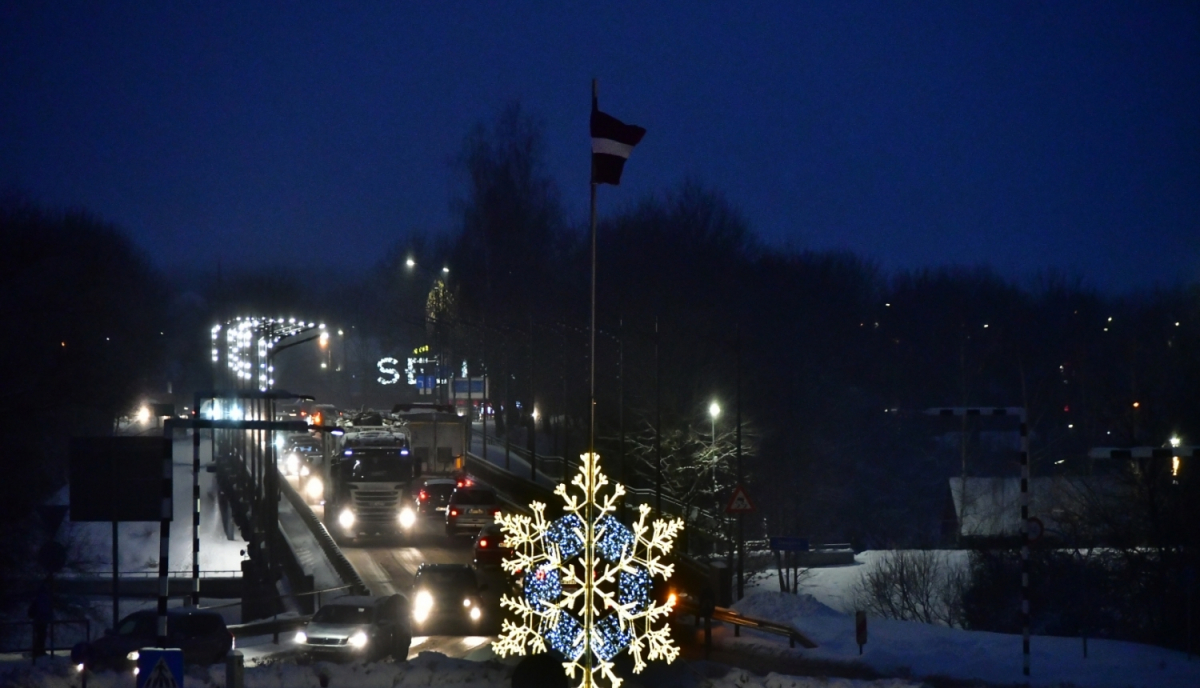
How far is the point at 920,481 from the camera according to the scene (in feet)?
221

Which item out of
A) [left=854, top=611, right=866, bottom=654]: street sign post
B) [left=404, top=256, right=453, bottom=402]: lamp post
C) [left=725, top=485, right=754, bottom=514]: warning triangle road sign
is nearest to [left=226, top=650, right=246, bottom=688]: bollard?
[left=854, top=611, right=866, bottom=654]: street sign post

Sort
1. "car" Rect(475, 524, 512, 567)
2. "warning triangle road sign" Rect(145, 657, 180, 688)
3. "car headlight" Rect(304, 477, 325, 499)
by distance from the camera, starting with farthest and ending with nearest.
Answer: "car headlight" Rect(304, 477, 325, 499), "car" Rect(475, 524, 512, 567), "warning triangle road sign" Rect(145, 657, 180, 688)

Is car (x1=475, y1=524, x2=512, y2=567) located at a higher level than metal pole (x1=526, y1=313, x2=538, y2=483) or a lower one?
lower

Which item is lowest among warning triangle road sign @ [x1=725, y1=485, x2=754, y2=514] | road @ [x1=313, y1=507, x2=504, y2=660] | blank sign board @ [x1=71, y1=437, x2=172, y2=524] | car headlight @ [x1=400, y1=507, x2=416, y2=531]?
road @ [x1=313, y1=507, x2=504, y2=660]

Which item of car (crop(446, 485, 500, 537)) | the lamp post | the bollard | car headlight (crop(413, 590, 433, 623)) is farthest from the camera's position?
the lamp post

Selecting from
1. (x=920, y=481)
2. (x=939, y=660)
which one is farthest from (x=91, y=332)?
(x=920, y=481)

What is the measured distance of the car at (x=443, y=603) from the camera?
2519cm

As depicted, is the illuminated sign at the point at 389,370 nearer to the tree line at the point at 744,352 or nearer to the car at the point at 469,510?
the tree line at the point at 744,352

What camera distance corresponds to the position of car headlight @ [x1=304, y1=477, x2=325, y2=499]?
57116 mm

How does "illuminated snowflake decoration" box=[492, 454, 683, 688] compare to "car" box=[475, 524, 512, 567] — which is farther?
"car" box=[475, 524, 512, 567]

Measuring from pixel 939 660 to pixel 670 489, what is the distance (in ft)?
94.2

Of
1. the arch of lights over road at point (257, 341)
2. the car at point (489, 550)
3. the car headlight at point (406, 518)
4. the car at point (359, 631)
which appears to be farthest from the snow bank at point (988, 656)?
the arch of lights over road at point (257, 341)

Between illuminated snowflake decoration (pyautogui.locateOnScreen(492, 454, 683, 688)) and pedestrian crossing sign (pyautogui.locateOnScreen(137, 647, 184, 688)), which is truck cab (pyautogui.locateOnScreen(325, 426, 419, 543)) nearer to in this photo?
illuminated snowflake decoration (pyautogui.locateOnScreen(492, 454, 683, 688))

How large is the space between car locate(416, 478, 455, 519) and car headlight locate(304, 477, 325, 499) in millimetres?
13604
